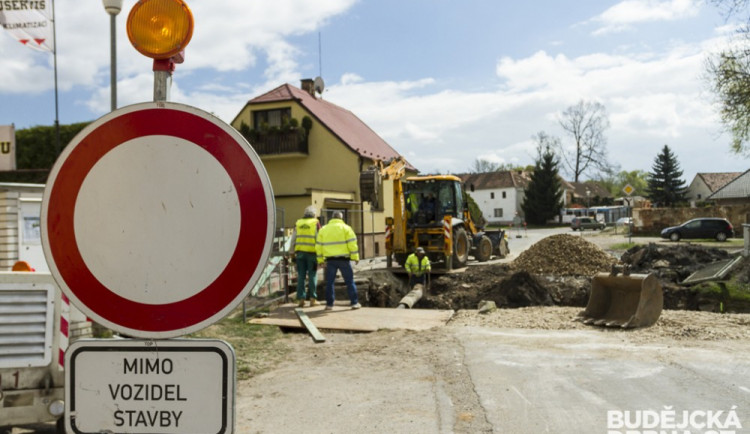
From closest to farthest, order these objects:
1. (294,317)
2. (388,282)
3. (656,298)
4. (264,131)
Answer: (656,298) < (294,317) < (388,282) < (264,131)

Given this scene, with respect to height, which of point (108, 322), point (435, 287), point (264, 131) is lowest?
point (435, 287)

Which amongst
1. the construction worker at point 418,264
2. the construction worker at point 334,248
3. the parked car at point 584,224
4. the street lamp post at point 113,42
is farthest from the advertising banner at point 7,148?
the parked car at point 584,224

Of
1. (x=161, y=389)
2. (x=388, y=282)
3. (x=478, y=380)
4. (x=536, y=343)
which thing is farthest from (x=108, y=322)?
(x=388, y=282)

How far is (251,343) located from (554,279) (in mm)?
10244

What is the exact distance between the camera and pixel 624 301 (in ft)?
32.4

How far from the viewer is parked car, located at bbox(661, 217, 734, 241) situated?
125 feet

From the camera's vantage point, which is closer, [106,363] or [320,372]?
[106,363]

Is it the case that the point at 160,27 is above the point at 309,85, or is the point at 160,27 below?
below

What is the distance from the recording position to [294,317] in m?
10.5

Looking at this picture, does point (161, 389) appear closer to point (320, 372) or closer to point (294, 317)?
point (320, 372)

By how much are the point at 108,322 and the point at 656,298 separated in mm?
9093

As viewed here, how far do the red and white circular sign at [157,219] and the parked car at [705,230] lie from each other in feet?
138

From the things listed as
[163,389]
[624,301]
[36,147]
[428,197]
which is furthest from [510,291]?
[36,147]

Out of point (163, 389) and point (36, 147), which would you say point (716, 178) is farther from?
point (163, 389)
